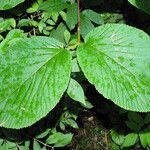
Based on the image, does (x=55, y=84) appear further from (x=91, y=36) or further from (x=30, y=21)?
(x=30, y=21)

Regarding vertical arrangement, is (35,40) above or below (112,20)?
above

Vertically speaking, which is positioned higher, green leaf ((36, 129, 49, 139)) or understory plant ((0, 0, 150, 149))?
understory plant ((0, 0, 150, 149))

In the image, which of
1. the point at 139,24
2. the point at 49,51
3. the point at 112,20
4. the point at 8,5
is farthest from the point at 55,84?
the point at 139,24

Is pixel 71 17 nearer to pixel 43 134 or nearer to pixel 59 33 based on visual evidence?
pixel 59 33

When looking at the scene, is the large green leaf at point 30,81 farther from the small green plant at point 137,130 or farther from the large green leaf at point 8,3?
the small green plant at point 137,130

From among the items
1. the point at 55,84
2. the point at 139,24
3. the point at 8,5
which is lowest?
the point at 139,24

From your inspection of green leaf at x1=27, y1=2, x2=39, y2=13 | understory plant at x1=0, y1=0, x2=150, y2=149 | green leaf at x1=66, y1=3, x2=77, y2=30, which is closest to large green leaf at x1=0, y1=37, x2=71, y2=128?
understory plant at x1=0, y1=0, x2=150, y2=149

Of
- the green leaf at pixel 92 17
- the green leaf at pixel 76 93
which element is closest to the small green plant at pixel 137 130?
the green leaf at pixel 92 17

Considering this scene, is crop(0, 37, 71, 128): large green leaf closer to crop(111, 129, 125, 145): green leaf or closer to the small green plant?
the small green plant
